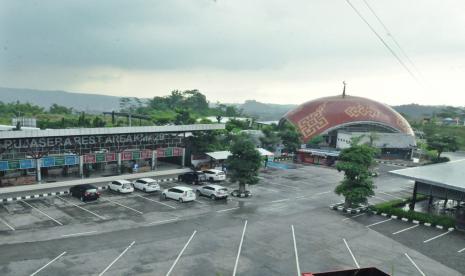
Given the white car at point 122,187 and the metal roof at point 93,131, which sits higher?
the metal roof at point 93,131

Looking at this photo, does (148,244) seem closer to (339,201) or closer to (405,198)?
(339,201)

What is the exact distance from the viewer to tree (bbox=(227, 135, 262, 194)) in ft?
95.3

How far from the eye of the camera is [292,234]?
21188mm

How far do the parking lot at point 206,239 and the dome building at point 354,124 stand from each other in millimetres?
31833

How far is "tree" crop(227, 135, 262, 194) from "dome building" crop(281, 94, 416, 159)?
30.2m

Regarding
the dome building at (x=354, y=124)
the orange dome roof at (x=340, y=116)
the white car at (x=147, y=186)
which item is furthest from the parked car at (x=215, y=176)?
the orange dome roof at (x=340, y=116)

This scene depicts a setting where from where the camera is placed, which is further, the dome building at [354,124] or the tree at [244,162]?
the dome building at [354,124]

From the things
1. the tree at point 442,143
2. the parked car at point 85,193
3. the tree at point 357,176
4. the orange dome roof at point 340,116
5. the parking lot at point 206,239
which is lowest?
the parking lot at point 206,239

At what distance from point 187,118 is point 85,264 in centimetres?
4529

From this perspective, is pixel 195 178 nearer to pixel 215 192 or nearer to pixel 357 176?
pixel 215 192

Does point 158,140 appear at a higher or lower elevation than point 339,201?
higher

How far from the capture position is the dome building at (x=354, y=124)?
5803 cm

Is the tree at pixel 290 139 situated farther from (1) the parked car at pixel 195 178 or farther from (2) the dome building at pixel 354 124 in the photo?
(1) the parked car at pixel 195 178

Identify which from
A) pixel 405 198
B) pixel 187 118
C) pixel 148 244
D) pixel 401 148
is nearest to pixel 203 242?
pixel 148 244
